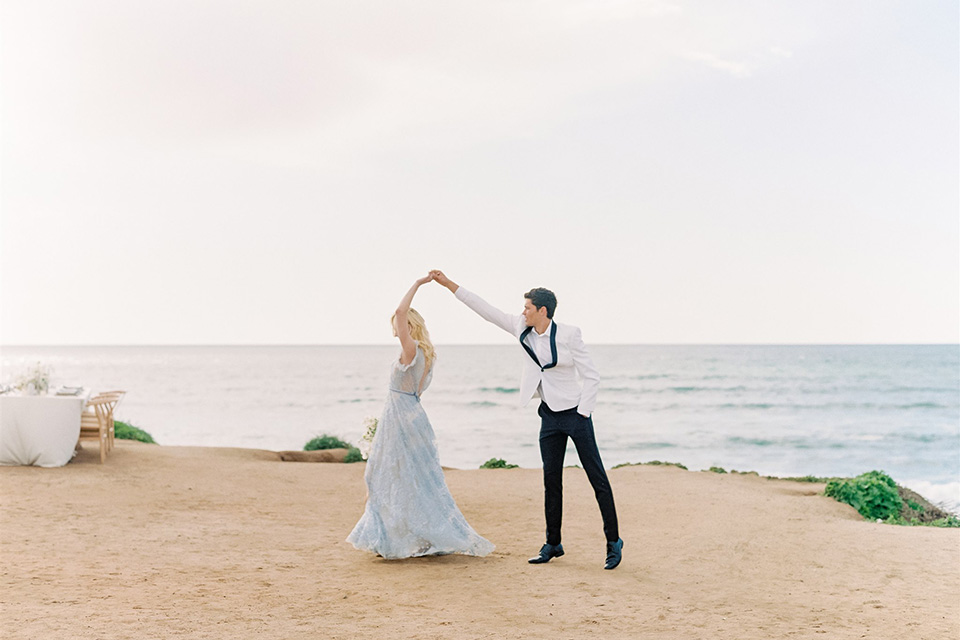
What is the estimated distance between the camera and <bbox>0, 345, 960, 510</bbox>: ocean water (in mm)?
23406

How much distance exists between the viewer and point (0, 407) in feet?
32.6

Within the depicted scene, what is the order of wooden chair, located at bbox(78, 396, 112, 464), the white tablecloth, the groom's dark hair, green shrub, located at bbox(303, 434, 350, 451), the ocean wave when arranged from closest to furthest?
the groom's dark hair
the white tablecloth
wooden chair, located at bbox(78, 396, 112, 464)
green shrub, located at bbox(303, 434, 350, 451)
the ocean wave

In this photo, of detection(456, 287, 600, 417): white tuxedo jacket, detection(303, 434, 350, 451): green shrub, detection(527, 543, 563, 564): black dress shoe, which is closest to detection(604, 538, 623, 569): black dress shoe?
detection(527, 543, 563, 564): black dress shoe

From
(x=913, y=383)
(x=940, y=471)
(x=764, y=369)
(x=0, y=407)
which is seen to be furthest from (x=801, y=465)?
(x=764, y=369)

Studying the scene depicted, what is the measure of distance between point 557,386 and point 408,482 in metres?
1.30

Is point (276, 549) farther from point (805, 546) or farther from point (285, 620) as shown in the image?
point (805, 546)

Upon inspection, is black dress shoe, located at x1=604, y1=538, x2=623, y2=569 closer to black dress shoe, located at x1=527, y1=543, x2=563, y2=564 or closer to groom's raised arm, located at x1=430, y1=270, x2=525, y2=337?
black dress shoe, located at x1=527, y1=543, x2=563, y2=564

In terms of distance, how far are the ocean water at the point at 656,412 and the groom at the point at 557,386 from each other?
290 inches

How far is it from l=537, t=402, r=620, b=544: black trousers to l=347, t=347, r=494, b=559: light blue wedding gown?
662 mm

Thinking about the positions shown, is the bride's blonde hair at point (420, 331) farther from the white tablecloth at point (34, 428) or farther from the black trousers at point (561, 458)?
the white tablecloth at point (34, 428)

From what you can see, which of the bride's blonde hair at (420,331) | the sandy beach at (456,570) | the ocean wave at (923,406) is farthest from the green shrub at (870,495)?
the ocean wave at (923,406)

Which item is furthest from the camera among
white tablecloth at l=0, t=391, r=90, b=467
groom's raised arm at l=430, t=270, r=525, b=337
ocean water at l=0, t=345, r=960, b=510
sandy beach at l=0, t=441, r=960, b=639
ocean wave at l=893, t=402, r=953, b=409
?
ocean wave at l=893, t=402, r=953, b=409

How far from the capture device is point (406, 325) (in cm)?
583

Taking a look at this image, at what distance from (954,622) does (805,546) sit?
7.06 ft
